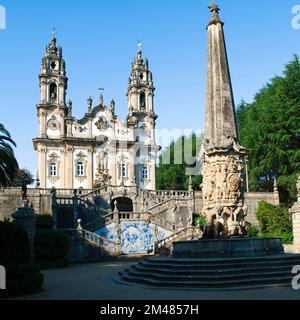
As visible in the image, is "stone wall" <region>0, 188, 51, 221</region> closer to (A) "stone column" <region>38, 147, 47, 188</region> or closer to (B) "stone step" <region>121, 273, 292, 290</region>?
(A) "stone column" <region>38, 147, 47, 188</region>

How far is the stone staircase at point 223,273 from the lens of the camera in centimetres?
1120

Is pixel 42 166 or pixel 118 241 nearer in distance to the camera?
pixel 118 241

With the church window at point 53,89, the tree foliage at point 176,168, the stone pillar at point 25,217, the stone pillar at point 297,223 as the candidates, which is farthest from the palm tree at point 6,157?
the tree foliage at point 176,168

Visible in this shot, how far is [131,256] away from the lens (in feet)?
89.8

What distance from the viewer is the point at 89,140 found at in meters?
45.8

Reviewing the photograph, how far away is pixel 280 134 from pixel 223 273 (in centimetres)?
2664

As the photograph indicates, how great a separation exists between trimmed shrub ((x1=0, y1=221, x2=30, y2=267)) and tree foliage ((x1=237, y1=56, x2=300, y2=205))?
87.7 ft

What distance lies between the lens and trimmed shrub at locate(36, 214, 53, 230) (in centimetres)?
3053

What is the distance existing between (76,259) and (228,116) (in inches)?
583

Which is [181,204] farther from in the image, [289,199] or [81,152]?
[81,152]

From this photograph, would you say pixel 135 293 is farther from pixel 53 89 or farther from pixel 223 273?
pixel 53 89

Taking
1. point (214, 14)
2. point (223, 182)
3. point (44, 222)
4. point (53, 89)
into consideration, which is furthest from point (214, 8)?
point (53, 89)

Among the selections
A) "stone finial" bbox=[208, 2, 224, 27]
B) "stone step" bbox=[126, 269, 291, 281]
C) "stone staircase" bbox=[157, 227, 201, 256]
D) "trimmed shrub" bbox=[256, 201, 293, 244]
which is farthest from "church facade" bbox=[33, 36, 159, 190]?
"stone step" bbox=[126, 269, 291, 281]

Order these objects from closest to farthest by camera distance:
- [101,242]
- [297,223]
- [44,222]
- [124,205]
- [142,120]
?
[297,223], [101,242], [44,222], [124,205], [142,120]
